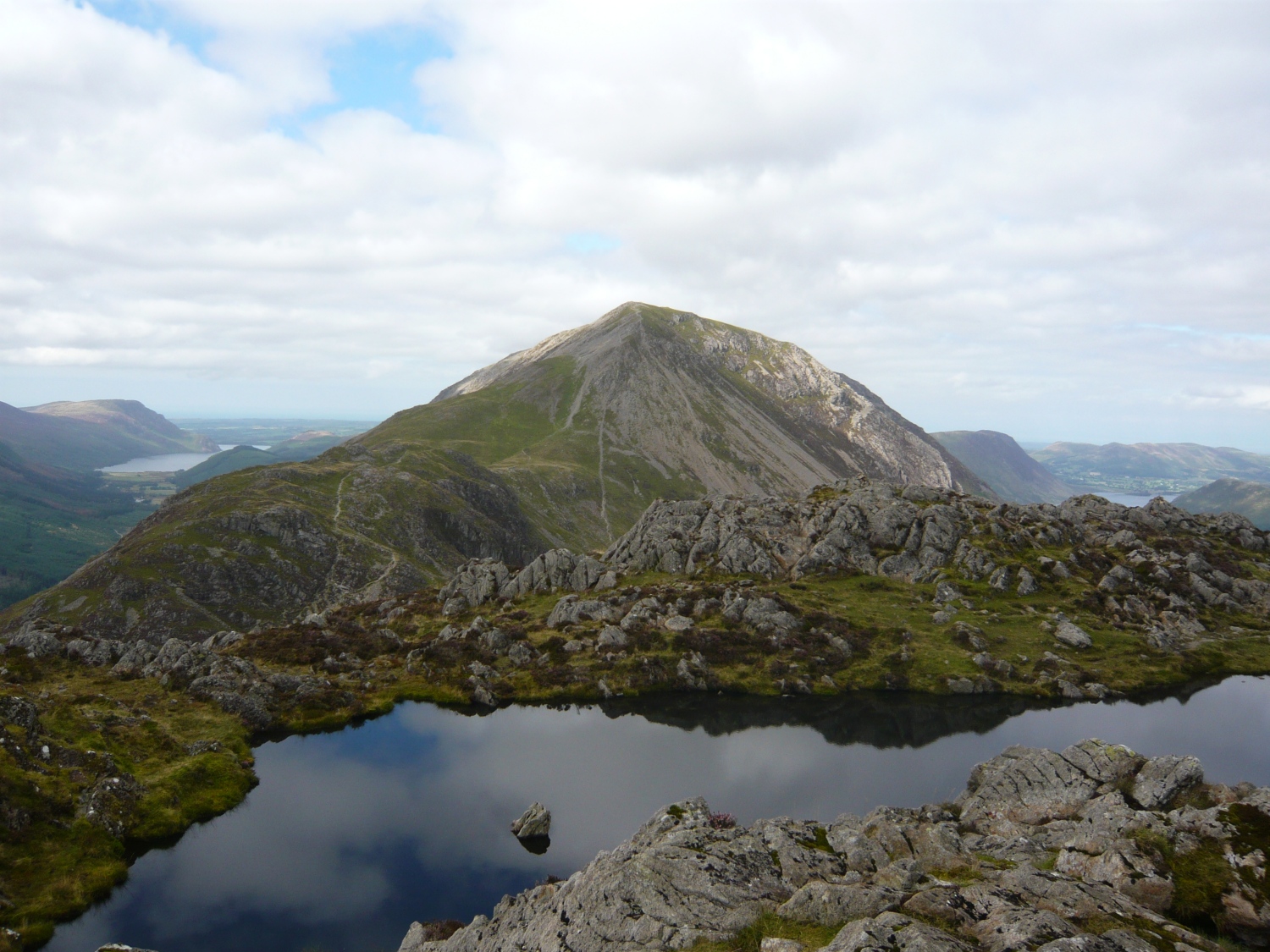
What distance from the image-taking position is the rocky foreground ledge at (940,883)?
22.5 m

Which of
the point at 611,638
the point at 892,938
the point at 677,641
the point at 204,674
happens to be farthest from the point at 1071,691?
the point at 204,674

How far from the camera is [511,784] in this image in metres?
59.4

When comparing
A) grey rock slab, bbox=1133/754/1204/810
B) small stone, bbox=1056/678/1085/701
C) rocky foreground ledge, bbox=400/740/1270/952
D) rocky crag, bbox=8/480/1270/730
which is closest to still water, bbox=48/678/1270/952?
small stone, bbox=1056/678/1085/701

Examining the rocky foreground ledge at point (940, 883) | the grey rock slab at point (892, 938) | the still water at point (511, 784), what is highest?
the grey rock slab at point (892, 938)

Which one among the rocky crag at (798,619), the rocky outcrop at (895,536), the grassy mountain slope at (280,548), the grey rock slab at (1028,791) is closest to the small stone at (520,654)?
the rocky crag at (798,619)

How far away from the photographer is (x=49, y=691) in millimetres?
67438

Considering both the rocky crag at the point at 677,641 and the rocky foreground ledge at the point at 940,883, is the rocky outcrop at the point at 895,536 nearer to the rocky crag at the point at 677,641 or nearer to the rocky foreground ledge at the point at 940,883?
the rocky crag at the point at 677,641

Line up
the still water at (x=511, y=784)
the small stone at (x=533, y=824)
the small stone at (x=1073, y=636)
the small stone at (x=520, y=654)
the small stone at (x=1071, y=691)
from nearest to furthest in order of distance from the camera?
the still water at (x=511, y=784), the small stone at (x=533, y=824), the small stone at (x=1071, y=691), the small stone at (x=520, y=654), the small stone at (x=1073, y=636)

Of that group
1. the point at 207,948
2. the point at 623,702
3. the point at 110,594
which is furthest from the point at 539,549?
the point at 207,948

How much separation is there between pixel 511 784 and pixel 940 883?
42.2 metres

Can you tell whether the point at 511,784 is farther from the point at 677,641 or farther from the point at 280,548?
the point at 280,548

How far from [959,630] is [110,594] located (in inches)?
5856

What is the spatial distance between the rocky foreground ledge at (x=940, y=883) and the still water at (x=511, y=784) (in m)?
10.1

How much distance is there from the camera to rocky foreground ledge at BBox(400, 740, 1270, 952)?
2248 centimetres
